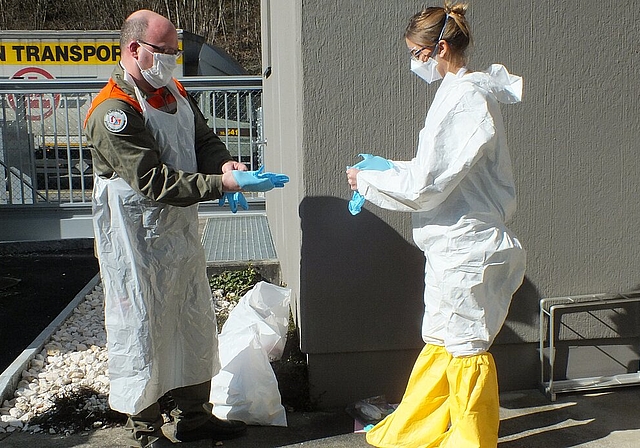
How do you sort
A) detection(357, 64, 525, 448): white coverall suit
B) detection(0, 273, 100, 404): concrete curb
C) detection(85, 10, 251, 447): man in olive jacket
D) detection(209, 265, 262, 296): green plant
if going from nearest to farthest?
detection(357, 64, 525, 448): white coverall suit < detection(85, 10, 251, 447): man in olive jacket < detection(0, 273, 100, 404): concrete curb < detection(209, 265, 262, 296): green plant

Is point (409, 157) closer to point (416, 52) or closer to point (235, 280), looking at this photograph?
point (416, 52)

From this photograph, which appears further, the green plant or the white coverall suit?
the green plant

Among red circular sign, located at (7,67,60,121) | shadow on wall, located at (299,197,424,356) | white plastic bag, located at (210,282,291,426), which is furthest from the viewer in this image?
red circular sign, located at (7,67,60,121)

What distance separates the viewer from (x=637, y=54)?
355cm

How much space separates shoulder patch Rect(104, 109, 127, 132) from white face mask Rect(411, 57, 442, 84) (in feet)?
3.95

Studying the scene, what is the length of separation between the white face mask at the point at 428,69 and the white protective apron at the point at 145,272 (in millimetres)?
1047

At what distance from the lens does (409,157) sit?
11.5ft

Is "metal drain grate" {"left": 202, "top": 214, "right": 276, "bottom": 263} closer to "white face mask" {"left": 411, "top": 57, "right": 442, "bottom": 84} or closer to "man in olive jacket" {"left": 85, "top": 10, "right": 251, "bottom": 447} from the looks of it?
"man in olive jacket" {"left": 85, "top": 10, "right": 251, "bottom": 447}

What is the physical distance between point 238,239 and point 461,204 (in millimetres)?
4249

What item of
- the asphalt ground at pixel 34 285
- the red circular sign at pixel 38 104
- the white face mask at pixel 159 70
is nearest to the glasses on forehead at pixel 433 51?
the white face mask at pixel 159 70

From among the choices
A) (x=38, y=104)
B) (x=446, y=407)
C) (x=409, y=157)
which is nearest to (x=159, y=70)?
(x=409, y=157)

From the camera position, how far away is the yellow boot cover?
111 inches

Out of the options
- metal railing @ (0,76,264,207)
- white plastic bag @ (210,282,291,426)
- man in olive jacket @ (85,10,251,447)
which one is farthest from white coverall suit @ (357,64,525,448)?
metal railing @ (0,76,264,207)

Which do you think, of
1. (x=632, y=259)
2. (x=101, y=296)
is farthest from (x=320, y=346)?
(x=101, y=296)
